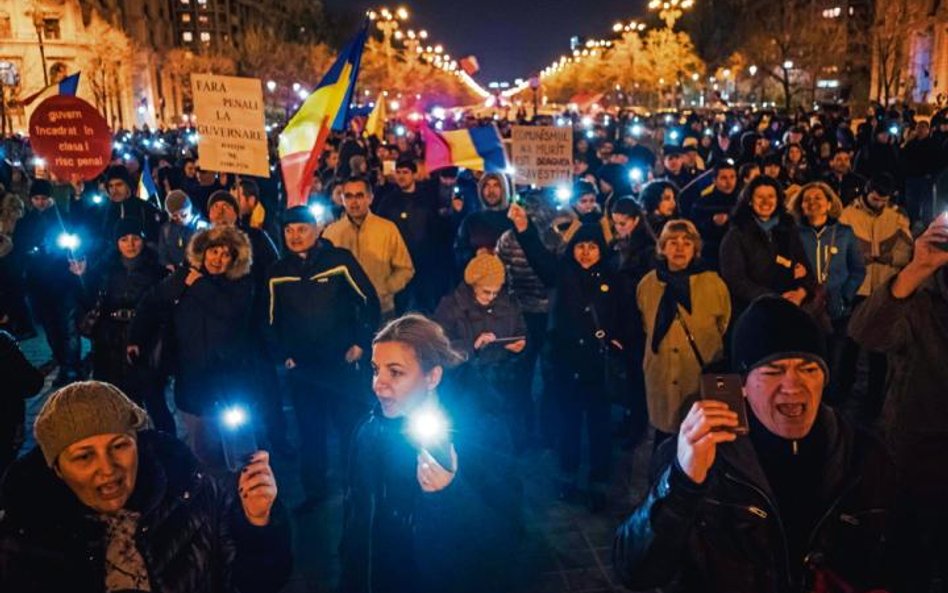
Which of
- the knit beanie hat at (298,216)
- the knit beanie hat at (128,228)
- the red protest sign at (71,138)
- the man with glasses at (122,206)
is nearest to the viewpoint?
the knit beanie hat at (298,216)

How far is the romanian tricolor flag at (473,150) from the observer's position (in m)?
10.8

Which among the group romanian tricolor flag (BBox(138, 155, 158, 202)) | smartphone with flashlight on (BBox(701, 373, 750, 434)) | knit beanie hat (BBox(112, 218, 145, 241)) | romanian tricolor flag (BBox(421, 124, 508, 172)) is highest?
romanian tricolor flag (BBox(421, 124, 508, 172))

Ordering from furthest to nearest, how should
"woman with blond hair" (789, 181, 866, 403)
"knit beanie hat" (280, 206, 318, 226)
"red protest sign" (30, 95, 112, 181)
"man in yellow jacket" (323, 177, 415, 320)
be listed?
"red protest sign" (30, 95, 112, 181) < "woman with blond hair" (789, 181, 866, 403) < "man in yellow jacket" (323, 177, 415, 320) < "knit beanie hat" (280, 206, 318, 226)

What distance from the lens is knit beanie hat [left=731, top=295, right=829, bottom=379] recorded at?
270 cm

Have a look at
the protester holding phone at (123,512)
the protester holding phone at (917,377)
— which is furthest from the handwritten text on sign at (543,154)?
the protester holding phone at (123,512)

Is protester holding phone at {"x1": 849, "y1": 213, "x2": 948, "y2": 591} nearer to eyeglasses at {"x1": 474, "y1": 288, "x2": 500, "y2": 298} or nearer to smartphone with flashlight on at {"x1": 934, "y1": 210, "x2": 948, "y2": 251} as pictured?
smartphone with flashlight on at {"x1": 934, "y1": 210, "x2": 948, "y2": 251}

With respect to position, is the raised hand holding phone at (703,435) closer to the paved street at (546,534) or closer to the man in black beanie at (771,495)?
the man in black beanie at (771,495)

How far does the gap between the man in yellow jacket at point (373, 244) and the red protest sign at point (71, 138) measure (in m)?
4.31

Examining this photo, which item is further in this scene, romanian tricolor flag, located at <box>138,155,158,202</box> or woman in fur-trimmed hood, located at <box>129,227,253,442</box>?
romanian tricolor flag, located at <box>138,155,158,202</box>

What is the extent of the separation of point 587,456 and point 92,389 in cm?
479

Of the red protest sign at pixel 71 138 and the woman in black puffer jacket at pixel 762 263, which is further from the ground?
the red protest sign at pixel 71 138

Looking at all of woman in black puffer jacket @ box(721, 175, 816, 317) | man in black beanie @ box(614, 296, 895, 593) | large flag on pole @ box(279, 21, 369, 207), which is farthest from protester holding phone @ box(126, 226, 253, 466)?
man in black beanie @ box(614, 296, 895, 593)

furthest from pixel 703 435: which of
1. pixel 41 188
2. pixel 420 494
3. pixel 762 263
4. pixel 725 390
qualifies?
pixel 41 188

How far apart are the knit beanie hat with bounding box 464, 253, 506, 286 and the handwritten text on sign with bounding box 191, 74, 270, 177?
277 cm
